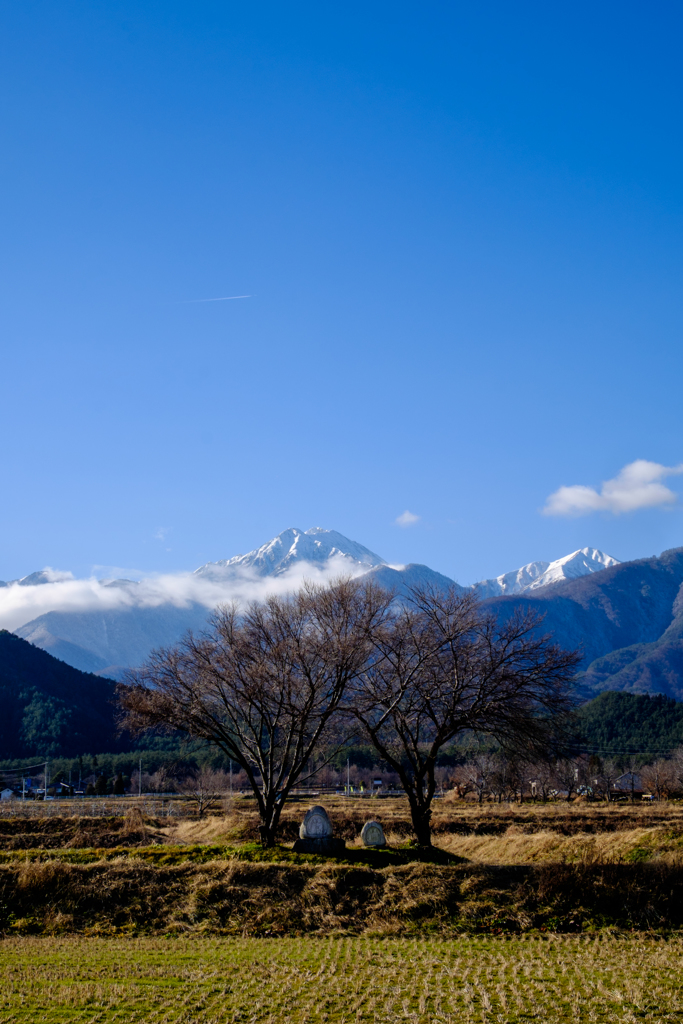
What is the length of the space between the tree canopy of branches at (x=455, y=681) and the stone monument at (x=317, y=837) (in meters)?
3.09

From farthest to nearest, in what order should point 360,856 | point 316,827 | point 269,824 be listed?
point 269,824 < point 316,827 < point 360,856

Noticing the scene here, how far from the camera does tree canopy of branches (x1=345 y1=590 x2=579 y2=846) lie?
89.6 ft

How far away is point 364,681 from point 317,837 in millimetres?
5745

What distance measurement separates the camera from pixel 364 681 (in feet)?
97.2

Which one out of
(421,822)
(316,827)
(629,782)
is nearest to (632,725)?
(629,782)

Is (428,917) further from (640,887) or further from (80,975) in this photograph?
(80,975)

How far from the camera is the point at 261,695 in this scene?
94.1 feet

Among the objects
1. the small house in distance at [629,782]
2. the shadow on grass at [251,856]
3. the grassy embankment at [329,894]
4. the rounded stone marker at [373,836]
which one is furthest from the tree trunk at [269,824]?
the small house in distance at [629,782]

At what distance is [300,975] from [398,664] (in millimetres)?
14946

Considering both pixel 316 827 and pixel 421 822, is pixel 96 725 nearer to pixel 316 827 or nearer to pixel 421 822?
pixel 421 822

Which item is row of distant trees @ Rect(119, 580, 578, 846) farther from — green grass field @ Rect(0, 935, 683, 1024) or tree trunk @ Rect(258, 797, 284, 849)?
green grass field @ Rect(0, 935, 683, 1024)

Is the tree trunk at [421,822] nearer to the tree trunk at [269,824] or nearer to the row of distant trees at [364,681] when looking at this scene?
the row of distant trees at [364,681]

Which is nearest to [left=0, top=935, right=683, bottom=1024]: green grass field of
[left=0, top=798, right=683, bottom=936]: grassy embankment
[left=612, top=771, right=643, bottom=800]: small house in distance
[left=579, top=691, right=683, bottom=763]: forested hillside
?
[left=0, top=798, right=683, bottom=936]: grassy embankment

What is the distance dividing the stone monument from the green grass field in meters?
7.87
